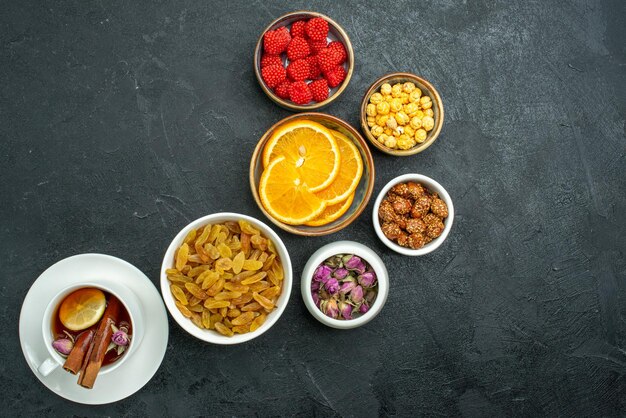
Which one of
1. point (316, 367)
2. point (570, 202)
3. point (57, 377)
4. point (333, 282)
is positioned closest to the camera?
point (57, 377)

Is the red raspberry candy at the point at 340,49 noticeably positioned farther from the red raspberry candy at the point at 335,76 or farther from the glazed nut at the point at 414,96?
the glazed nut at the point at 414,96

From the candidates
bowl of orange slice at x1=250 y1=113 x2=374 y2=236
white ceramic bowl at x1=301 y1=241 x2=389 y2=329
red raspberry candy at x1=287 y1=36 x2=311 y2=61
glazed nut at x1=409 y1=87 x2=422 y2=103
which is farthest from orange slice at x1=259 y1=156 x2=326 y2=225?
glazed nut at x1=409 y1=87 x2=422 y2=103

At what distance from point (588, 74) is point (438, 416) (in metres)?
1.20

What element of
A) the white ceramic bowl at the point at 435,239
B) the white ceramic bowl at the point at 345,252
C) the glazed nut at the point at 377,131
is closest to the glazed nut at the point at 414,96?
the glazed nut at the point at 377,131

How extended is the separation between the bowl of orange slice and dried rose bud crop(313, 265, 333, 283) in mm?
100

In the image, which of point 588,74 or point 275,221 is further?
point 588,74

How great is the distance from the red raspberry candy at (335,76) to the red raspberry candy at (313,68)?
4 centimetres

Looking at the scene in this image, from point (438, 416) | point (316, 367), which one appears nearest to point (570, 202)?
point (438, 416)

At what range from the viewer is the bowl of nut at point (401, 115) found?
5.63 ft

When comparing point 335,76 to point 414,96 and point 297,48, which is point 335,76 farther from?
point 414,96

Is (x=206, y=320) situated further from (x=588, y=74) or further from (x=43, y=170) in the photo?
(x=588, y=74)

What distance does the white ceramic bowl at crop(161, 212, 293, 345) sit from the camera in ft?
4.97

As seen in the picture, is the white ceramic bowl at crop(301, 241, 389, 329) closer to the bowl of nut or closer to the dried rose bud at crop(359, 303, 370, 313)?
the dried rose bud at crop(359, 303, 370, 313)

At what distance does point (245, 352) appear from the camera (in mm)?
1747
